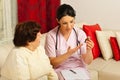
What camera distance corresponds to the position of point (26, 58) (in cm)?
160

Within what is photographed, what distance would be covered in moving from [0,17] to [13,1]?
0.27m

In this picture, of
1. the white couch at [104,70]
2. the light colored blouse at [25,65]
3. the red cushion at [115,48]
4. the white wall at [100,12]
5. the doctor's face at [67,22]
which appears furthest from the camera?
the white wall at [100,12]

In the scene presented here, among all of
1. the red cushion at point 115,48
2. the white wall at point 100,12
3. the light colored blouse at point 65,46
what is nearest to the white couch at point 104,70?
the red cushion at point 115,48

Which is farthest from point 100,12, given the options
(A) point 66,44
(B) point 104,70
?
(A) point 66,44

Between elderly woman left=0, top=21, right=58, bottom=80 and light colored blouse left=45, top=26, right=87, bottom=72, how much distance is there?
0.93 feet

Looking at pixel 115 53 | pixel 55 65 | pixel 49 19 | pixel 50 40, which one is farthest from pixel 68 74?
pixel 49 19

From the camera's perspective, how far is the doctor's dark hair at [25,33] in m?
1.62

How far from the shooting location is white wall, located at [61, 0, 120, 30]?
344 cm

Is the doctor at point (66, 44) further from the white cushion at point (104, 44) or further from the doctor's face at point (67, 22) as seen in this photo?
the white cushion at point (104, 44)

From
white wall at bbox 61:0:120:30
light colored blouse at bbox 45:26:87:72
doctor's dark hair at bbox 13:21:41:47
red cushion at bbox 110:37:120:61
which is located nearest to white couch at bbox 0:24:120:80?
red cushion at bbox 110:37:120:61

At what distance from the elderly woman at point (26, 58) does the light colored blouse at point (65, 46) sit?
0.93 feet

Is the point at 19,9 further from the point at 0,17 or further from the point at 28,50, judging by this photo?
the point at 28,50

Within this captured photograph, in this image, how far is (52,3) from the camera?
3.24 m

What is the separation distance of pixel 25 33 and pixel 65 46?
0.53 meters
